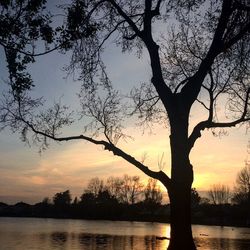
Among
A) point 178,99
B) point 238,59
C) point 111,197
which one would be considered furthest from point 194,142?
point 111,197

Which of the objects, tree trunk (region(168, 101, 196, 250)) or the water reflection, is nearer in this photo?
tree trunk (region(168, 101, 196, 250))

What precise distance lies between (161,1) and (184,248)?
310 inches

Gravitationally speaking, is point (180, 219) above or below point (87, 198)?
below

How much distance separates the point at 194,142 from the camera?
14.0m

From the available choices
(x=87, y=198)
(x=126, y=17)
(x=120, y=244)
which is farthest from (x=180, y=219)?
(x=87, y=198)

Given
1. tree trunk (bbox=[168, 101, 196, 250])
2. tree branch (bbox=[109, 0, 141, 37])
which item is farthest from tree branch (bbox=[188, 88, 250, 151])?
tree branch (bbox=[109, 0, 141, 37])

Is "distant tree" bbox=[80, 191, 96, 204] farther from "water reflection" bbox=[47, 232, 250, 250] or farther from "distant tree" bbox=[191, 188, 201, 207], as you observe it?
"water reflection" bbox=[47, 232, 250, 250]

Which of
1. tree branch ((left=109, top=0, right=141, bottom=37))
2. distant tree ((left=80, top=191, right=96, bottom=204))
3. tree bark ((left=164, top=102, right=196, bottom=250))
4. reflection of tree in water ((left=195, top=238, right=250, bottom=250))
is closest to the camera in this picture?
tree bark ((left=164, top=102, right=196, bottom=250))

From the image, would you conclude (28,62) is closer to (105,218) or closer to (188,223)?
(188,223)

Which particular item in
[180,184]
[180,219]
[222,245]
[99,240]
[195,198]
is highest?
[195,198]

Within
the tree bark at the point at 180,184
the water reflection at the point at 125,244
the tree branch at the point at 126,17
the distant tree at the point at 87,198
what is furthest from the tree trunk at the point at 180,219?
the distant tree at the point at 87,198

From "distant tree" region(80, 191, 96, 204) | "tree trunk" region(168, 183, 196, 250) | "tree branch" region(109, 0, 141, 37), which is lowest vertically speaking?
"tree trunk" region(168, 183, 196, 250)

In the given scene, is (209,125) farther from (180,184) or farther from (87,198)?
(87,198)

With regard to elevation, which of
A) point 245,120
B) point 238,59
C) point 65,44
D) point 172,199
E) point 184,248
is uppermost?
point 238,59
